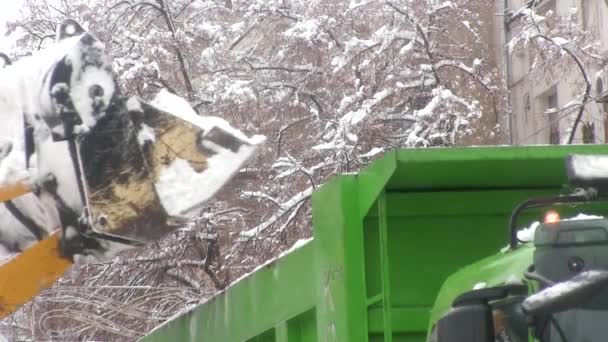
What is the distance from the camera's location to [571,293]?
223 centimetres

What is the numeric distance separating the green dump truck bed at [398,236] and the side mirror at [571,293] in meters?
1.29

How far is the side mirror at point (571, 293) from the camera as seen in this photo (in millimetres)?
2232

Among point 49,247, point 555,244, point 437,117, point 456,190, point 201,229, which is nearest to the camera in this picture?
point 555,244

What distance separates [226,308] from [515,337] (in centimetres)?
303

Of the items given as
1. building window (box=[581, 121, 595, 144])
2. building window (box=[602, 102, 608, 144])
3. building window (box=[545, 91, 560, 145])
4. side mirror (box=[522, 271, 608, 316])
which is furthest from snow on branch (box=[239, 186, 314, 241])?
side mirror (box=[522, 271, 608, 316])

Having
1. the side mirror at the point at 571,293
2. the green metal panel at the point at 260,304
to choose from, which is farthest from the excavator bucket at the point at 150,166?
the side mirror at the point at 571,293

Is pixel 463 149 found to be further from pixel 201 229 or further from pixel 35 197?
pixel 201 229

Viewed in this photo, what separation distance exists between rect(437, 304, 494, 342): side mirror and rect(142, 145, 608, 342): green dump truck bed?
110 centimetres

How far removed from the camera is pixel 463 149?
3.68 m

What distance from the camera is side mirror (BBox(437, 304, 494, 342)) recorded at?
2.47 m

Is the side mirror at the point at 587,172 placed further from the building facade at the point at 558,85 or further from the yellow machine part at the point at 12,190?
the building facade at the point at 558,85

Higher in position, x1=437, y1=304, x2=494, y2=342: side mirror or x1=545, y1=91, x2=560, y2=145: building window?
x1=437, y1=304, x2=494, y2=342: side mirror

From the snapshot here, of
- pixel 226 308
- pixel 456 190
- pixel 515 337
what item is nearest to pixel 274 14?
pixel 226 308

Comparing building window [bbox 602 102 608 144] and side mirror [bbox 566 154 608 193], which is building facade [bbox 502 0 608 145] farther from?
side mirror [bbox 566 154 608 193]
